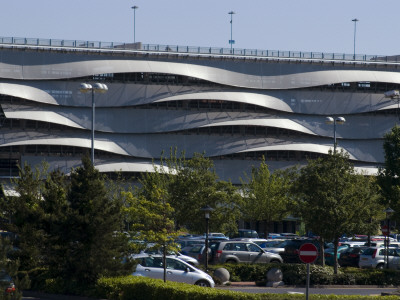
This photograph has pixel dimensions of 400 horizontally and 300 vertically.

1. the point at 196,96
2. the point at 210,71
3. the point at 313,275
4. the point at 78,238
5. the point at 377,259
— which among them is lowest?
the point at 313,275

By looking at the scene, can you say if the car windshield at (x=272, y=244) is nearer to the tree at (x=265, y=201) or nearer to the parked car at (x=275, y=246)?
the parked car at (x=275, y=246)

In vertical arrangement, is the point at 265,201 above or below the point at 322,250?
above

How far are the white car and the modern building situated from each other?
52111 mm

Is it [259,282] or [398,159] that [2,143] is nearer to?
[398,159]

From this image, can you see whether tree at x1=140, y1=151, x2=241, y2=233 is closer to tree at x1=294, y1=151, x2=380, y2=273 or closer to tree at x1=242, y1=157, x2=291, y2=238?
tree at x1=294, y1=151, x2=380, y2=273

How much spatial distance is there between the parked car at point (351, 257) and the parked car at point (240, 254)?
4749mm

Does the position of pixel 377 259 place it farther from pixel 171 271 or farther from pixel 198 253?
pixel 171 271

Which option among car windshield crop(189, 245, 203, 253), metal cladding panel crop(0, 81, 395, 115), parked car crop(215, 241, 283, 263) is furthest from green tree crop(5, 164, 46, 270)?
metal cladding panel crop(0, 81, 395, 115)

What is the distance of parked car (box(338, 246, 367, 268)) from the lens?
46.6 m

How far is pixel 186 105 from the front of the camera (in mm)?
89125

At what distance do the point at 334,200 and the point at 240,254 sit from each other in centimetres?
612

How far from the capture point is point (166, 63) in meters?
88.4

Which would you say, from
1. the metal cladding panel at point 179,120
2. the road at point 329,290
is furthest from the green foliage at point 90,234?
the metal cladding panel at point 179,120

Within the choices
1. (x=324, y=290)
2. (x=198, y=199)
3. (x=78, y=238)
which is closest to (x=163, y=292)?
(x=78, y=238)
